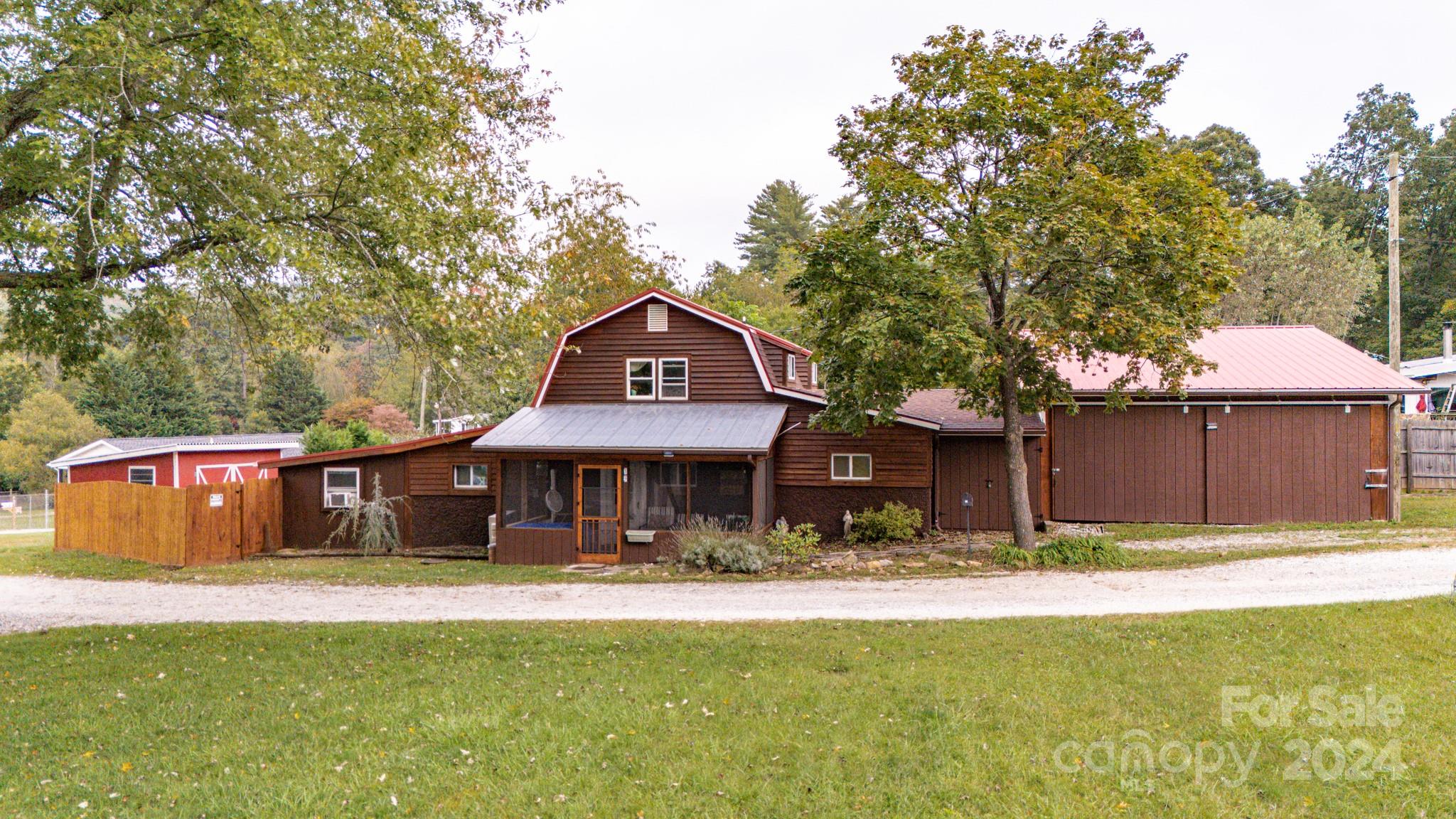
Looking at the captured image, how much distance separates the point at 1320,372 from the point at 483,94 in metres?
19.2

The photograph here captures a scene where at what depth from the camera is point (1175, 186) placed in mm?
13734

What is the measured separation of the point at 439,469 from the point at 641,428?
5633 millimetres

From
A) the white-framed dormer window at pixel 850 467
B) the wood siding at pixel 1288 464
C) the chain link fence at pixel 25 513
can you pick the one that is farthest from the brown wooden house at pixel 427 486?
the chain link fence at pixel 25 513

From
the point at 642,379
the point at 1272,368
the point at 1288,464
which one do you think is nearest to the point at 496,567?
the point at 642,379

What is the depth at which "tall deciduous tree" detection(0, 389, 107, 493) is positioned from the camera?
4472 cm

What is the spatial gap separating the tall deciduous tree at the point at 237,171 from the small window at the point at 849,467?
10.1 metres

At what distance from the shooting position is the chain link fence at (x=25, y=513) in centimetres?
3503

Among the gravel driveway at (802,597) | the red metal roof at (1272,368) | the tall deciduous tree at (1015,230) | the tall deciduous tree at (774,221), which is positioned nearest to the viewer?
the gravel driveway at (802,597)

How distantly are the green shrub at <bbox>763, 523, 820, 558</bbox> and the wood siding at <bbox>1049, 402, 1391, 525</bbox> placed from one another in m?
7.06

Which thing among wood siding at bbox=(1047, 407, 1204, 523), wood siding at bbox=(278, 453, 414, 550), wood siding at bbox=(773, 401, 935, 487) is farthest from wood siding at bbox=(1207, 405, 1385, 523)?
wood siding at bbox=(278, 453, 414, 550)

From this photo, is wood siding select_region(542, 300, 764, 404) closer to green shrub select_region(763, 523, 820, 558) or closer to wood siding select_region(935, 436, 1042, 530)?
green shrub select_region(763, 523, 820, 558)

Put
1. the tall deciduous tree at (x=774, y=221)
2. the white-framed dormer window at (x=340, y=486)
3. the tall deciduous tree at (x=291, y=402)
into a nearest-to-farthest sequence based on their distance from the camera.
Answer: the white-framed dormer window at (x=340, y=486) < the tall deciduous tree at (x=291, y=402) < the tall deciduous tree at (x=774, y=221)

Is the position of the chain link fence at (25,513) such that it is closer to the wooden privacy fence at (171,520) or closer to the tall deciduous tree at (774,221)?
the wooden privacy fence at (171,520)

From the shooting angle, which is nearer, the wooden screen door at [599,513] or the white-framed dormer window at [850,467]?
the wooden screen door at [599,513]
